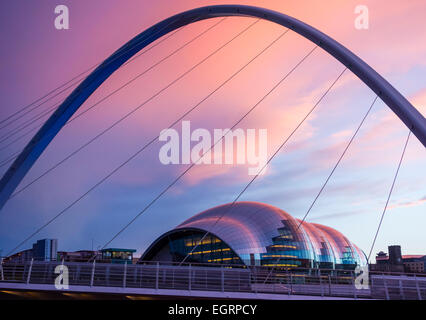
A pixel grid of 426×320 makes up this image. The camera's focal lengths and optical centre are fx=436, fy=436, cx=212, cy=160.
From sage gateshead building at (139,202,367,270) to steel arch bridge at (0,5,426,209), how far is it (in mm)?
22065

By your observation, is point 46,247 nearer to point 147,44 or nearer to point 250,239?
point 250,239

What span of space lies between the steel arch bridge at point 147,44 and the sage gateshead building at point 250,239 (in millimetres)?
22065

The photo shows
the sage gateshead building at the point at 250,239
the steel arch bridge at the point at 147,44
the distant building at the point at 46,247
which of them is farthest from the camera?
the distant building at the point at 46,247

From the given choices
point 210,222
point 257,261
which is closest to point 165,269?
point 257,261

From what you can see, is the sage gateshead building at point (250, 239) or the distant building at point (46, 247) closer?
the sage gateshead building at point (250, 239)

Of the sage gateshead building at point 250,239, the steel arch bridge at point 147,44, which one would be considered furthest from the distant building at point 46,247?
the steel arch bridge at point 147,44

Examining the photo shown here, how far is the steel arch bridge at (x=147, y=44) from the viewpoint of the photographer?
16266 millimetres

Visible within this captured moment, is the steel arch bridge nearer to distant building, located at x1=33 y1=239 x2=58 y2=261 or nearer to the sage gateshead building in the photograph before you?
the sage gateshead building

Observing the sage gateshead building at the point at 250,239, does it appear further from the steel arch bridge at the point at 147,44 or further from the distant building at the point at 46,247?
the steel arch bridge at the point at 147,44

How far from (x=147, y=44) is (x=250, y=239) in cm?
2617

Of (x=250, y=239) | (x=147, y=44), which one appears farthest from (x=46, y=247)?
(x=147, y=44)

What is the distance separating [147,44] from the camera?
25.4m
